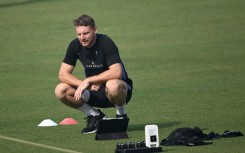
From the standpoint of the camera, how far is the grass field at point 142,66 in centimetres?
1494

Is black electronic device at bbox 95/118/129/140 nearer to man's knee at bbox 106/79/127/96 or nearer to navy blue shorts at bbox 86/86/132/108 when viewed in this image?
man's knee at bbox 106/79/127/96

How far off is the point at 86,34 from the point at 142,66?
333 inches

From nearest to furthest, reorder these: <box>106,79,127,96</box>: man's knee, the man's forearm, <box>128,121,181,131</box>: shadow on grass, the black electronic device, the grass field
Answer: the black electronic device
<box>106,79,127,96</box>: man's knee
the man's forearm
the grass field
<box>128,121,181,131</box>: shadow on grass

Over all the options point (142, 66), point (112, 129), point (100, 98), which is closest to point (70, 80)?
point (100, 98)

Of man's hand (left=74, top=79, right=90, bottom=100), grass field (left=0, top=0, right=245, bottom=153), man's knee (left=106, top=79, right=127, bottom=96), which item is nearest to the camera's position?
man's hand (left=74, top=79, right=90, bottom=100)

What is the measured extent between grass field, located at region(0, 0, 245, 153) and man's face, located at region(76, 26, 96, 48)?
1336 millimetres

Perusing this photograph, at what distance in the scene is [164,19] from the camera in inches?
1189

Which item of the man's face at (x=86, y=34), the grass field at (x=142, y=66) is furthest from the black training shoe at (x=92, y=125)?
the man's face at (x=86, y=34)

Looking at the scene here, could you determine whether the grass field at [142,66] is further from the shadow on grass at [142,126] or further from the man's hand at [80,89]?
the man's hand at [80,89]

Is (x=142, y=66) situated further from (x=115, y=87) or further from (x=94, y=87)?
(x=115, y=87)

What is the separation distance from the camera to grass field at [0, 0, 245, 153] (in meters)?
14.9

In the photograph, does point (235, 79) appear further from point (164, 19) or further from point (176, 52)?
point (164, 19)

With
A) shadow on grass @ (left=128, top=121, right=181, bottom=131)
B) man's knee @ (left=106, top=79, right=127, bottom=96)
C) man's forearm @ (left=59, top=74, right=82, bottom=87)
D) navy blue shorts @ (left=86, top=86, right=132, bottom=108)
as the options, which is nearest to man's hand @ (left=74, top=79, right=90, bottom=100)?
man's forearm @ (left=59, top=74, right=82, bottom=87)

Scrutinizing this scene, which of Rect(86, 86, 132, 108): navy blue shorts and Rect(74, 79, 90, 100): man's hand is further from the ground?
Rect(74, 79, 90, 100): man's hand
